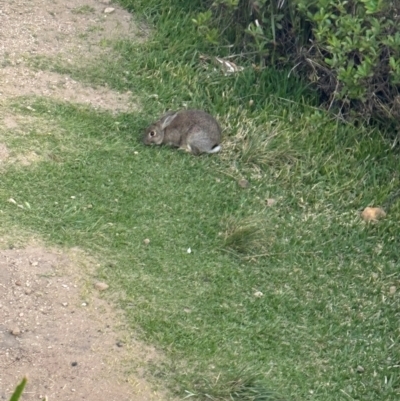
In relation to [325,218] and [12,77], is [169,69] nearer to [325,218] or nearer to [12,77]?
[12,77]

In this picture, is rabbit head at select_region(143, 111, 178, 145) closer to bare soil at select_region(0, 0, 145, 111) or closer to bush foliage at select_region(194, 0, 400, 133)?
bare soil at select_region(0, 0, 145, 111)

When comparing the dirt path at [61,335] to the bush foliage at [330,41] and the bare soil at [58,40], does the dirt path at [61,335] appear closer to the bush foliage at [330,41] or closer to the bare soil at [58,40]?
the bare soil at [58,40]

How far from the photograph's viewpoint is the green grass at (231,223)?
4.99 m

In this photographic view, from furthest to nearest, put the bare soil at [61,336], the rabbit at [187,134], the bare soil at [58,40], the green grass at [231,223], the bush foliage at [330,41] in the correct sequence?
the bare soil at [58,40], the bush foliage at [330,41], the rabbit at [187,134], the green grass at [231,223], the bare soil at [61,336]

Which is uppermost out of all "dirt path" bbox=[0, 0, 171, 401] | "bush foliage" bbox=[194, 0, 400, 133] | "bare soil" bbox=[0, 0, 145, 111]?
"bush foliage" bbox=[194, 0, 400, 133]

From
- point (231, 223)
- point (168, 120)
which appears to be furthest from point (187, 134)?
point (231, 223)

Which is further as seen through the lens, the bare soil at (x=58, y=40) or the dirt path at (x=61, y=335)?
the bare soil at (x=58, y=40)

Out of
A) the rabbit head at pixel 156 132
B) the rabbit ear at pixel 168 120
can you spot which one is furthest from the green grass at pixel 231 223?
the rabbit ear at pixel 168 120

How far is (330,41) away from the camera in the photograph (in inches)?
271

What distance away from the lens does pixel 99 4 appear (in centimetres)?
823

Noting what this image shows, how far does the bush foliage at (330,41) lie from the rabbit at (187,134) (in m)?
0.99

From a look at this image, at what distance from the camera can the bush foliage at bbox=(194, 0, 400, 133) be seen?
6.83 metres

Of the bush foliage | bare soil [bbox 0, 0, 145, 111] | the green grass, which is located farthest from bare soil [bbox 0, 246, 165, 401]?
the bush foliage

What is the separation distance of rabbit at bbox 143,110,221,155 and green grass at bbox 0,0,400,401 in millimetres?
89
